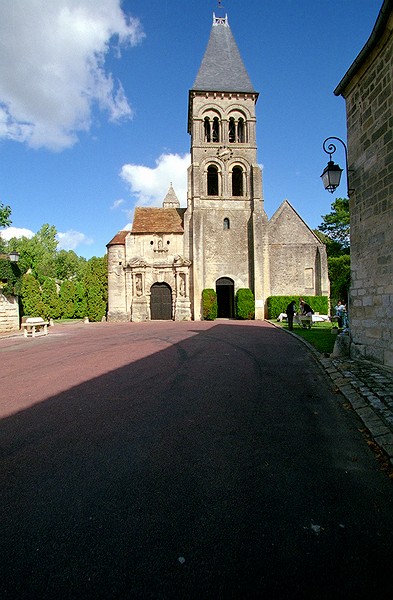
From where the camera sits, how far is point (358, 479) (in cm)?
310

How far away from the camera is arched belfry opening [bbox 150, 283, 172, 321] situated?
27344mm

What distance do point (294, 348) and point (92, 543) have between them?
29.1 feet

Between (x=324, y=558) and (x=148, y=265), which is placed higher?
(x=148, y=265)

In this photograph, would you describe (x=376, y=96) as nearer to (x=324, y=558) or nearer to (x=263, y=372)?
(x=263, y=372)

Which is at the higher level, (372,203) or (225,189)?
(225,189)

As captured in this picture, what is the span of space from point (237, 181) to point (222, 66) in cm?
1013

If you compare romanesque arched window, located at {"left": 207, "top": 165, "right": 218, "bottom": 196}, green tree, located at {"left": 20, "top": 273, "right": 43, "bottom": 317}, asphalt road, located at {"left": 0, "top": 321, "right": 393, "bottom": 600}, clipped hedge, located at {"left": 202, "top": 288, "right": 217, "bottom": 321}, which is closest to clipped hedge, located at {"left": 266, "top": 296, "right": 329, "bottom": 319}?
clipped hedge, located at {"left": 202, "top": 288, "right": 217, "bottom": 321}

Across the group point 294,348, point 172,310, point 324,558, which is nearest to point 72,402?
point 324,558

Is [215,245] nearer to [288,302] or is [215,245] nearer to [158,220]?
Answer: [158,220]

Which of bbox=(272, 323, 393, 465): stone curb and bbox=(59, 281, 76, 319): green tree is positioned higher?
bbox=(59, 281, 76, 319): green tree

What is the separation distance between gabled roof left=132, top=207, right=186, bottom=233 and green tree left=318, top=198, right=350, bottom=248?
19.1m

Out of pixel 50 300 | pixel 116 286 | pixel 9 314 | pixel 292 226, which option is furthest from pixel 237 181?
pixel 9 314

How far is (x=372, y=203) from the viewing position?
702 centimetres

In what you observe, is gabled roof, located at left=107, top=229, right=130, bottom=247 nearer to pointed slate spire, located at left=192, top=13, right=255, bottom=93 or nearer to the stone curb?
pointed slate spire, located at left=192, top=13, right=255, bottom=93
